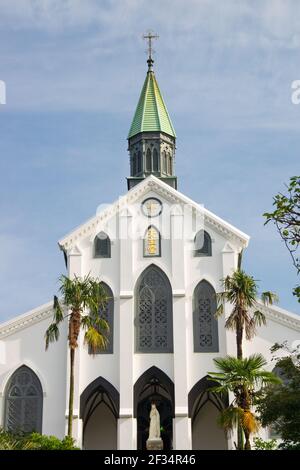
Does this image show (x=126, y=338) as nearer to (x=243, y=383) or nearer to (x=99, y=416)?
(x=99, y=416)

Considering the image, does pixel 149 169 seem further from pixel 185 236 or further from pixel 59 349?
pixel 59 349

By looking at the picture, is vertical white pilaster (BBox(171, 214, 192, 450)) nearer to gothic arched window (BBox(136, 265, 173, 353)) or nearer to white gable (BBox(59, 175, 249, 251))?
gothic arched window (BBox(136, 265, 173, 353))

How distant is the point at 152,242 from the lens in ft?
139

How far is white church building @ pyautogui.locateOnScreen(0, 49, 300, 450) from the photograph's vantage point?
39656 mm

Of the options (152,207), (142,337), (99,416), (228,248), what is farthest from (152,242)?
(99,416)

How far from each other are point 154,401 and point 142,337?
3757 mm

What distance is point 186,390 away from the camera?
39.0 meters

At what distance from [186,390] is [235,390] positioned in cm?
1092

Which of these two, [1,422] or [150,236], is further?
[150,236]

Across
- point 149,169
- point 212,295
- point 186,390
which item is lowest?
point 186,390

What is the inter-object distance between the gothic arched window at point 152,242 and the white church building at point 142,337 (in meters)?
0.06
